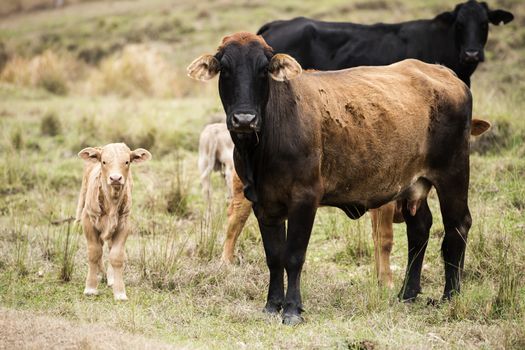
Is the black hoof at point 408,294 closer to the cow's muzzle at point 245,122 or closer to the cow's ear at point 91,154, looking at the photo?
the cow's muzzle at point 245,122

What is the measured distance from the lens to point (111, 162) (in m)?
7.61

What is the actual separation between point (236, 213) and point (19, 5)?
2995 centimetres

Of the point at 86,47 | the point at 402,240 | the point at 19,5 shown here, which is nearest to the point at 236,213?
the point at 402,240

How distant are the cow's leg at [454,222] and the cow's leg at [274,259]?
151 centimetres

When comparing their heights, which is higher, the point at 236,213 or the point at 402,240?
the point at 236,213

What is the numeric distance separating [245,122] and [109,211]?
1.99 metres

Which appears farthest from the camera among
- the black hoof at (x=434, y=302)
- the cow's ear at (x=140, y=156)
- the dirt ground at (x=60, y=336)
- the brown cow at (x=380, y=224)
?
the brown cow at (x=380, y=224)

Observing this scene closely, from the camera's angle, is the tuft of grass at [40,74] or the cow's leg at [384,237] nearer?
the cow's leg at [384,237]

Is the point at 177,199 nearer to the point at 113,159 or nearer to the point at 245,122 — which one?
the point at 113,159

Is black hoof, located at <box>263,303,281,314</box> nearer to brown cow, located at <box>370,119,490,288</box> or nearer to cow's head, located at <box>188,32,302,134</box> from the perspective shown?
brown cow, located at <box>370,119,490,288</box>

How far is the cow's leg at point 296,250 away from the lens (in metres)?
6.75

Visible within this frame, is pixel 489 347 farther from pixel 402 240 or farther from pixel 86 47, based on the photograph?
pixel 86 47

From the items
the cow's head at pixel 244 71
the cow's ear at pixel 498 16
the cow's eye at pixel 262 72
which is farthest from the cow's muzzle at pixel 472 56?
the cow's eye at pixel 262 72

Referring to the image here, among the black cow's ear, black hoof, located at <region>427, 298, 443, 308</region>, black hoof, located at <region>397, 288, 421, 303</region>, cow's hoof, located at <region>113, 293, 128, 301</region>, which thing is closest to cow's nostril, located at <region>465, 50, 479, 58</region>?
the black cow's ear
